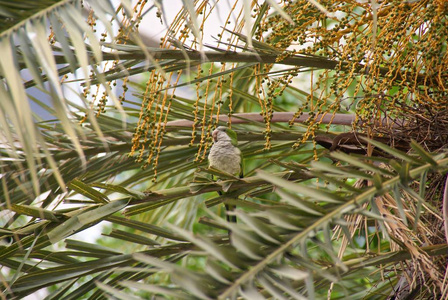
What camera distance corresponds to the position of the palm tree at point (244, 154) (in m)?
0.72

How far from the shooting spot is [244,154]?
1613 millimetres

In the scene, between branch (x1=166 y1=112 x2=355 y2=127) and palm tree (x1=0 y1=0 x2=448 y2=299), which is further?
branch (x1=166 y1=112 x2=355 y2=127)

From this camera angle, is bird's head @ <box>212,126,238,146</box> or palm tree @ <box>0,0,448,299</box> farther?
bird's head @ <box>212,126,238,146</box>

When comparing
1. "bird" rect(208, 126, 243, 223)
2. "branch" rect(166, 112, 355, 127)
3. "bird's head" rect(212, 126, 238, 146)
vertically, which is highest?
"branch" rect(166, 112, 355, 127)

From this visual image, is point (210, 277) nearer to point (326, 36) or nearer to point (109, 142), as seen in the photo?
point (326, 36)

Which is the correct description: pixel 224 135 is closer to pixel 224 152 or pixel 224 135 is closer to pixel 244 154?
pixel 224 152

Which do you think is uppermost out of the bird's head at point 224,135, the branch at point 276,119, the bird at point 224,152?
the branch at point 276,119

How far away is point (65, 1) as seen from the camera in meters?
0.77

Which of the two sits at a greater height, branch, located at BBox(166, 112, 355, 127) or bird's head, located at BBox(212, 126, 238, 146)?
branch, located at BBox(166, 112, 355, 127)

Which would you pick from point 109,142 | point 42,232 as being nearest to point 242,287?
point 42,232

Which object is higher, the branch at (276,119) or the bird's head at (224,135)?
the branch at (276,119)

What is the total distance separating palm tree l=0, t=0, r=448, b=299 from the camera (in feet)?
2.35

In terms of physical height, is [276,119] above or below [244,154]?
above

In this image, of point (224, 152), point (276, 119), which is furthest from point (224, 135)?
point (276, 119)
